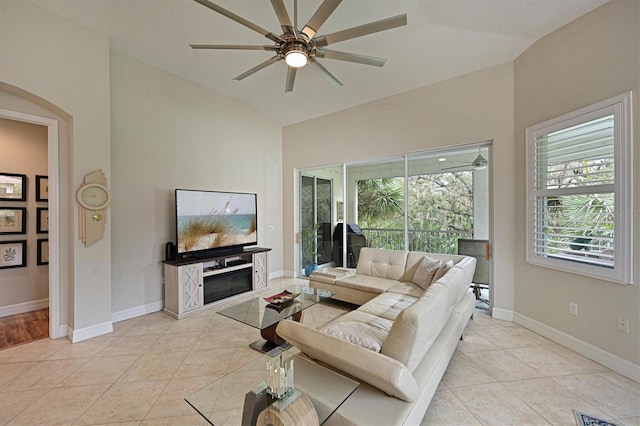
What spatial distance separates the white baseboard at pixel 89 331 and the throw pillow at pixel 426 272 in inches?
149

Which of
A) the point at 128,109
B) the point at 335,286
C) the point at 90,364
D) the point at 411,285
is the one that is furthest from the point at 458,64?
the point at 90,364

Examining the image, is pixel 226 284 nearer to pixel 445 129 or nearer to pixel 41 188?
pixel 41 188

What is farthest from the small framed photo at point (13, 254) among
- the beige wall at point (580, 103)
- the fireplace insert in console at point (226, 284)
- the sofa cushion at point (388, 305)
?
the beige wall at point (580, 103)

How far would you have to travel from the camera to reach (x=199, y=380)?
7.32 feet

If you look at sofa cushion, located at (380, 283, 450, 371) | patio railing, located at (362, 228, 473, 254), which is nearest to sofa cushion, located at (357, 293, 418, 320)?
sofa cushion, located at (380, 283, 450, 371)

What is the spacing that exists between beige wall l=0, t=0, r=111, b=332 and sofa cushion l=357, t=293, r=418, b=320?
3.03 meters

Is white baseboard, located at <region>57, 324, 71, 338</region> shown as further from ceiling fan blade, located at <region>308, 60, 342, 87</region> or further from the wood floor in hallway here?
ceiling fan blade, located at <region>308, 60, 342, 87</region>

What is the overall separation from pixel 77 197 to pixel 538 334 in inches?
215

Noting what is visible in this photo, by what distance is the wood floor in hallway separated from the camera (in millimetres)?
2902

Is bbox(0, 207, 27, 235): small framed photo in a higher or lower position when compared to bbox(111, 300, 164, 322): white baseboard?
higher

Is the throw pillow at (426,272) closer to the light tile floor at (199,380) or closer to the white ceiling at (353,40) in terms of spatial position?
the light tile floor at (199,380)

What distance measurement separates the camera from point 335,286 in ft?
12.6

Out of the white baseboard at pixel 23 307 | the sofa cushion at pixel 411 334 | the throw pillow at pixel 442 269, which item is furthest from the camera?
the white baseboard at pixel 23 307

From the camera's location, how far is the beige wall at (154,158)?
346cm
